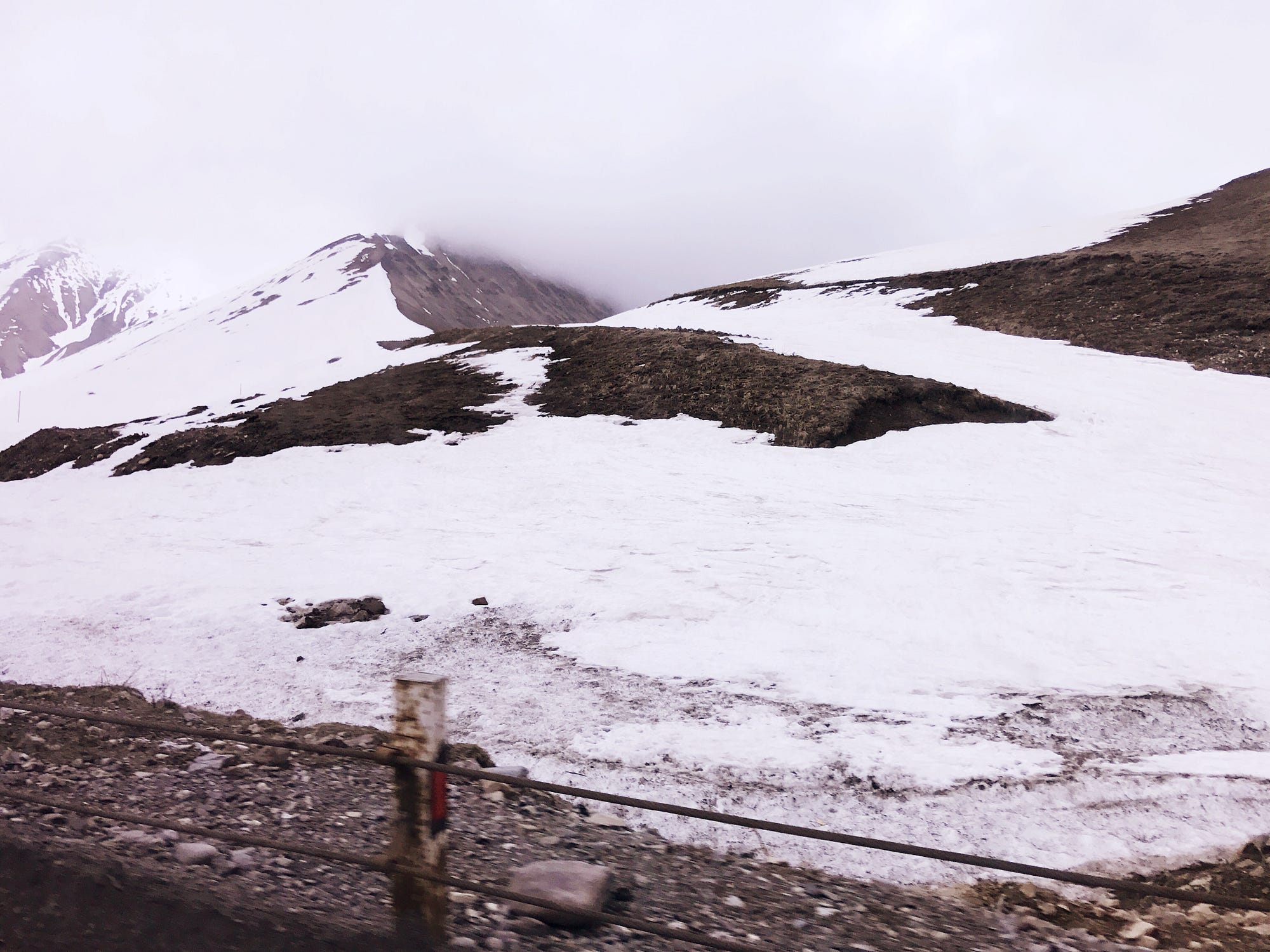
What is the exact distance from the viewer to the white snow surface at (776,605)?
6383 mm

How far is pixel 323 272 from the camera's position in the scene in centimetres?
13800

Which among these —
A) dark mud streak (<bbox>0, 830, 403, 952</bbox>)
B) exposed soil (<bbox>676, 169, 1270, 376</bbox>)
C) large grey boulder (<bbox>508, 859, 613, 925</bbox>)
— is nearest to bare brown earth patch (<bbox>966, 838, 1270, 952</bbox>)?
large grey boulder (<bbox>508, 859, 613, 925</bbox>)

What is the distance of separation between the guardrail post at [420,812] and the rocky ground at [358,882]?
237 millimetres

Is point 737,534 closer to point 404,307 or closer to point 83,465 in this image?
point 83,465

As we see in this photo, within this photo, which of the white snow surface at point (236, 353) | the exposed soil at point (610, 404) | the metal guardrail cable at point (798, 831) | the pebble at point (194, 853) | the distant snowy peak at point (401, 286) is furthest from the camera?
the distant snowy peak at point (401, 286)

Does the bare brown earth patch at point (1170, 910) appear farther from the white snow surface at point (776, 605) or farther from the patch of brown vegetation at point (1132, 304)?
the patch of brown vegetation at point (1132, 304)

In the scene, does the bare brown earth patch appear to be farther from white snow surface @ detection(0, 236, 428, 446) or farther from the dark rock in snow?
white snow surface @ detection(0, 236, 428, 446)

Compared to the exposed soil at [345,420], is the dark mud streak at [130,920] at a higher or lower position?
lower

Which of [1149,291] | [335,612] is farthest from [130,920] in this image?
[1149,291]

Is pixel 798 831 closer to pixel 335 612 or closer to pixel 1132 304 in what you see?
pixel 335 612

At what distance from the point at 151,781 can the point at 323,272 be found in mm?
150786

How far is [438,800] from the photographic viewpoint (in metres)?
3.36

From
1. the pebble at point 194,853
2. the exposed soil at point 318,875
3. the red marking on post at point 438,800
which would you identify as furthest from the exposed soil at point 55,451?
the red marking on post at point 438,800

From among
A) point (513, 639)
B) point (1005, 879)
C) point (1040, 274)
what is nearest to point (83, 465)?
point (513, 639)
